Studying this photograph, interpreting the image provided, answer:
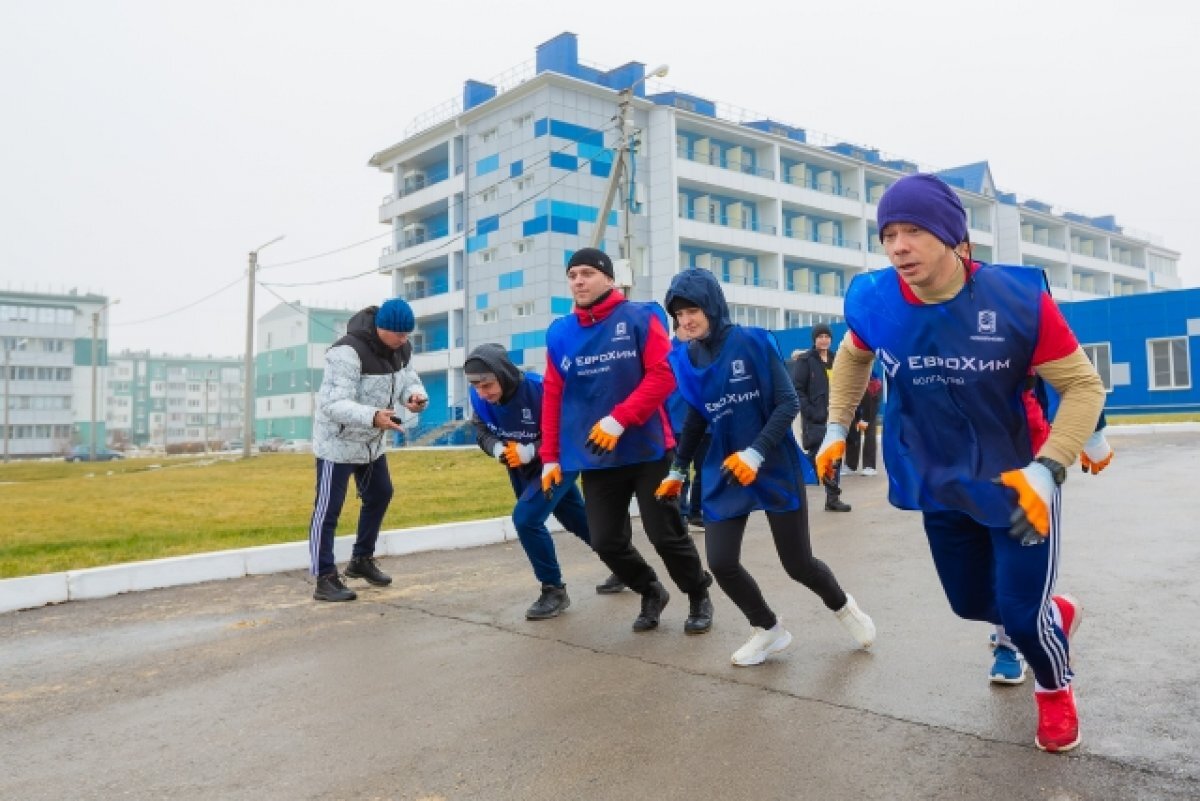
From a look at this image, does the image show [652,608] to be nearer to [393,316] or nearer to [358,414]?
[358,414]

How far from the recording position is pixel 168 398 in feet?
432

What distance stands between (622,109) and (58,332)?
8569 centimetres

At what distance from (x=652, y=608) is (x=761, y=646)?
3.22 feet

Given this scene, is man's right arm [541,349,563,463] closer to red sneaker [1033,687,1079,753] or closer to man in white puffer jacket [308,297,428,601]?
man in white puffer jacket [308,297,428,601]

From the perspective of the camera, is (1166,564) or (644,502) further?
(1166,564)

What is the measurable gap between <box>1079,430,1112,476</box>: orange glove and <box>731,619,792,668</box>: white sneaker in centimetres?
163

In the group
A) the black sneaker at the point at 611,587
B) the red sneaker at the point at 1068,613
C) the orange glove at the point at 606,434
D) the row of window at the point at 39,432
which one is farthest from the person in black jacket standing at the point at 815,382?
the row of window at the point at 39,432

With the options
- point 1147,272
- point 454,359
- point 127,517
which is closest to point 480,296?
point 454,359

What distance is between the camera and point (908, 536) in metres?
7.54

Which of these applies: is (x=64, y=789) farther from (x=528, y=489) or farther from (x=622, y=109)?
(x=622, y=109)

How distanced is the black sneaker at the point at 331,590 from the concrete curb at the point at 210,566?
4.74 feet

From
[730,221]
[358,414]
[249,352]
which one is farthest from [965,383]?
[730,221]

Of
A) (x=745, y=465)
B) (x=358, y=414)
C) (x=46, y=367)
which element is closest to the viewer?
(x=745, y=465)

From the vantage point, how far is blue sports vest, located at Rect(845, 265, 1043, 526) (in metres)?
3.06
